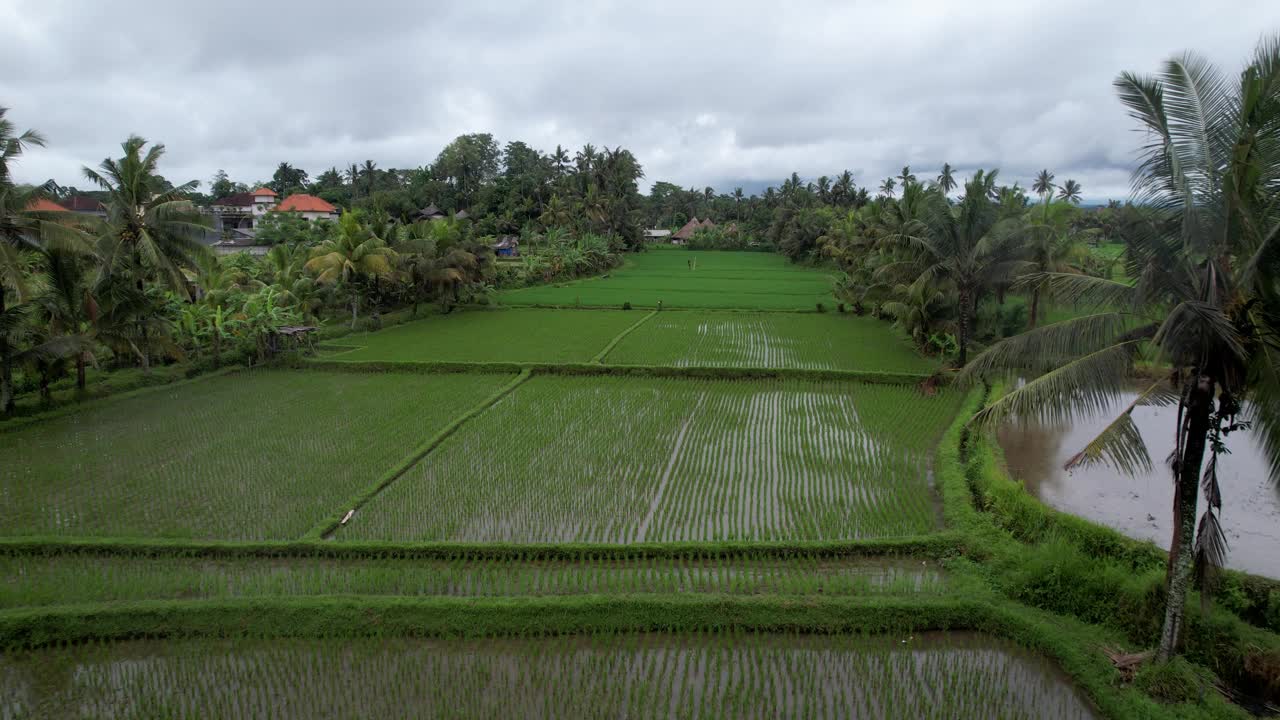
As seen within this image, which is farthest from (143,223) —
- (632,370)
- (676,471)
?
(676,471)

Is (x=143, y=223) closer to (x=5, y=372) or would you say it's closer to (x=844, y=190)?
(x=5, y=372)

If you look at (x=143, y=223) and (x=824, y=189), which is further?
(x=824, y=189)

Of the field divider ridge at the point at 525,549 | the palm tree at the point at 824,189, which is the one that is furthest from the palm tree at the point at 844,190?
the field divider ridge at the point at 525,549

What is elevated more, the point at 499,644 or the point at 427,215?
the point at 427,215

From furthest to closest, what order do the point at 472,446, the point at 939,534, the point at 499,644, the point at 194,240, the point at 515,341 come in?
the point at 515,341
the point at 194,240
the point at 472,446
the point at 939,534
the point at 499,644

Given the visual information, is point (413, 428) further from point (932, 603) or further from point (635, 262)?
point (635, 262)

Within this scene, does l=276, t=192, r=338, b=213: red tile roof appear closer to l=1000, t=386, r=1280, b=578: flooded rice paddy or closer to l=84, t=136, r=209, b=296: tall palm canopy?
l=84, t=136, r=209, b=296: tall palm canopy

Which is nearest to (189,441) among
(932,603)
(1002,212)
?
(932,603)
